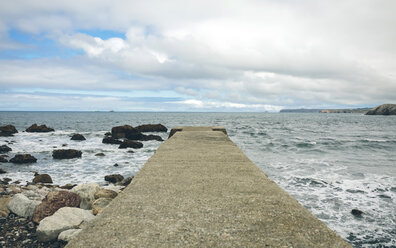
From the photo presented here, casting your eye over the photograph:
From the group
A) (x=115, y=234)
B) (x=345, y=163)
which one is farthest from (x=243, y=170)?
(x=345, y=163)

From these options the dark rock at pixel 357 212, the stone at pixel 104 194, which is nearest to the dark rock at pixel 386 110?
the dark rock at pixel 357 212

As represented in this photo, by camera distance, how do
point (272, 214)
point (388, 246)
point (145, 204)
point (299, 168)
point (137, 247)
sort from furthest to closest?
point (299, 168) → point (388, 246) → point (145, 204) → point (272, 214) → point (137, 247)

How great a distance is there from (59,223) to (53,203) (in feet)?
3.40

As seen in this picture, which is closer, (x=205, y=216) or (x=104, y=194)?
(x=205, y=216)

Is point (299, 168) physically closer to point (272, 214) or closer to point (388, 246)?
point (388, 246)

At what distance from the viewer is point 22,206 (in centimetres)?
449

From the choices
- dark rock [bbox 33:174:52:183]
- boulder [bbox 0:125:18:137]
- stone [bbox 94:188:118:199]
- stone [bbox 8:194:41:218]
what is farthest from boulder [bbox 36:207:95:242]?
boulder [bbox 0:125:18:137]

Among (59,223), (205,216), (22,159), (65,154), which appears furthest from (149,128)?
(205,216)

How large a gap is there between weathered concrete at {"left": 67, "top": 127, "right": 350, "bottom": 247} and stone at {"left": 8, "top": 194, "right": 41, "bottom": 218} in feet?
7.41

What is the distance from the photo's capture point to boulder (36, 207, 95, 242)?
338cm

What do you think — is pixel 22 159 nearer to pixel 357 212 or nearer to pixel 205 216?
pixel 205 216

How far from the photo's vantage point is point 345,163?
1164 cm

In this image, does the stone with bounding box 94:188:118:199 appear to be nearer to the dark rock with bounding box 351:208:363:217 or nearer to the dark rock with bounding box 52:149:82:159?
the dark rock with bounding box 351:208:363:217

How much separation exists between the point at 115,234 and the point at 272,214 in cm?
135
